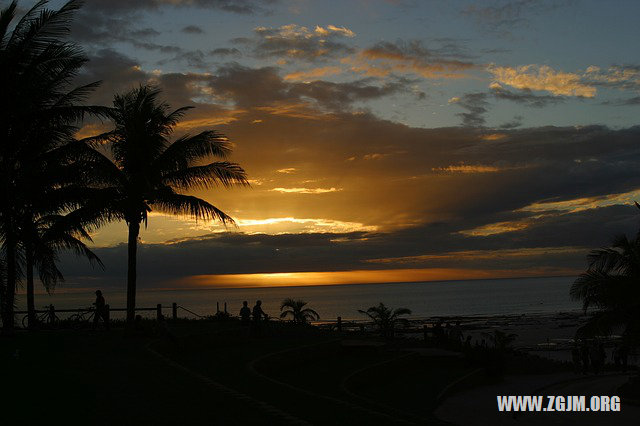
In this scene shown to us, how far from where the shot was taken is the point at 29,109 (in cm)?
2258

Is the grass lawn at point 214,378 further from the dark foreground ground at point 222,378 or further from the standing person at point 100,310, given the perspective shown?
the standing person at point 100,310

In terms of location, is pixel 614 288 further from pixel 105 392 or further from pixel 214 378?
pixel 105 392

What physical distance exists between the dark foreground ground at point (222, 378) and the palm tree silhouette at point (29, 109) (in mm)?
5136

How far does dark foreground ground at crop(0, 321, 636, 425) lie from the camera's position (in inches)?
450

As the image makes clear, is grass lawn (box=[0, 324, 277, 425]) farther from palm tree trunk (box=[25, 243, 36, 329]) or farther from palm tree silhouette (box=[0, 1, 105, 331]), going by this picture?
palm tree trunk (box=[25, 243, 36, 329])

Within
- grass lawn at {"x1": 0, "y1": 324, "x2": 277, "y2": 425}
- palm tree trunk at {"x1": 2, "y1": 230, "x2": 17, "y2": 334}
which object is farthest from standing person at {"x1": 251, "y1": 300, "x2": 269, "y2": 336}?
palm tree trunk at {"x1": 2, "y1": 230, "x2": 17, "y2": 334}

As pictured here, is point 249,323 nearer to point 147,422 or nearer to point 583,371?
point 583,371

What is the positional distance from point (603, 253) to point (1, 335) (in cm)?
2281

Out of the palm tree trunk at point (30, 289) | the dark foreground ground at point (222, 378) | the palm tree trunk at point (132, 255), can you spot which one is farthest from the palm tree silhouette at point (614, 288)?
the palm tree trunk at point (30, 289)

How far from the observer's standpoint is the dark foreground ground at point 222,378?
11.4m

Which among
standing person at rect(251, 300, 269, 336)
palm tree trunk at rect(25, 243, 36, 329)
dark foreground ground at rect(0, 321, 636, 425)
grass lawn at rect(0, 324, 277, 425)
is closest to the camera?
grass lawn at rect(0, 324, 277, 425)

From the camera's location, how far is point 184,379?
51.4 ft

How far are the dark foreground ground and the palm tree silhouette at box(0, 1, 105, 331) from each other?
202 inches

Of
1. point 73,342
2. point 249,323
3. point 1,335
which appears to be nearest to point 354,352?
point 249,323
